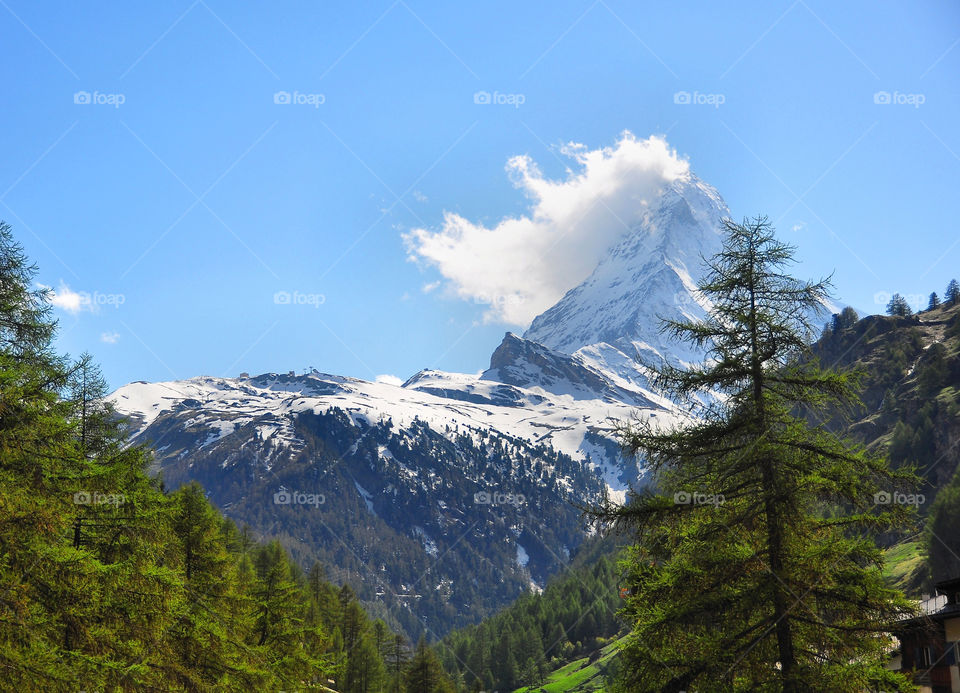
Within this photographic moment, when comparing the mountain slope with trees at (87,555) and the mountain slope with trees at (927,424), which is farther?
the mountain slope with trees at (927,424)

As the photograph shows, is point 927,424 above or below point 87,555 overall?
above

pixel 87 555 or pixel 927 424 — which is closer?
pixel 87 555

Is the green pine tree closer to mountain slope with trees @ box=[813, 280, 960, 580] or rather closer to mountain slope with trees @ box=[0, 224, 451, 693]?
mountain slope with trees @ box=[0, 224, 451, 693]

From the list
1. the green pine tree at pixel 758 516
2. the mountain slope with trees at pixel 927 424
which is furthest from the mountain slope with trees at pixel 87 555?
the mountain slope with trees at pixel 927 424

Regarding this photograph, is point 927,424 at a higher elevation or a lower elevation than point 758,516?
higher

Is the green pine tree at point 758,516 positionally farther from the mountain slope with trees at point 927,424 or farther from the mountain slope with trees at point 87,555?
the mountain slope with trees at point 927,424

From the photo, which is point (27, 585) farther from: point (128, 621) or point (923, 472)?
point (923, 472)

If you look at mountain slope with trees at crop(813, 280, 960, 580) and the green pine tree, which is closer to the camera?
the green pine tree

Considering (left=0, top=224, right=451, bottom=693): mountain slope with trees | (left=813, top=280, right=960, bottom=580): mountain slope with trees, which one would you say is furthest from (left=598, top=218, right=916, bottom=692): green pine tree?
(left=813, top=280, right=960, bottom=580): mountain slope with trees

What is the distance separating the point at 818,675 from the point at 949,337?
7817 inches

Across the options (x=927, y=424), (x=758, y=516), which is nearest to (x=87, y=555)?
(x=758, y=516)

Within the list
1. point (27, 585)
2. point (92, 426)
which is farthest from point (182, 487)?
point (27, 585)

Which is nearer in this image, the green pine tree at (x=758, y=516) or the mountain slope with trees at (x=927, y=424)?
the green pine tree at (x=758, y=516)

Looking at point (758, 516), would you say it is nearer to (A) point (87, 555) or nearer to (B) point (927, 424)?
(A) point (87, 555)
